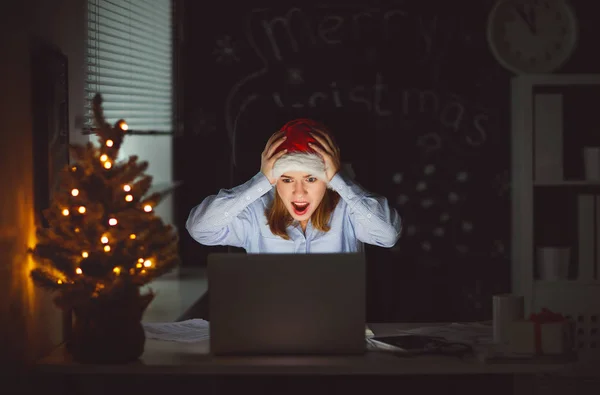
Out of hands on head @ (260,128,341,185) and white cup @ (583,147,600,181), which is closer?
hands on head @ (260,128,341,185)

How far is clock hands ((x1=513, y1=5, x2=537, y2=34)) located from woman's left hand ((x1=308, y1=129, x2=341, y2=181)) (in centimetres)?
143

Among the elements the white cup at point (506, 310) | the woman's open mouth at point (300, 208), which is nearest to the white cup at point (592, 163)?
the woman's open mouth at point (300, 208)

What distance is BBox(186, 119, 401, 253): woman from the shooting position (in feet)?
9.78

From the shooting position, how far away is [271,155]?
2982mm

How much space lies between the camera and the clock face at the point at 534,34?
4.00m

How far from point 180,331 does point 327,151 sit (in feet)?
2.60

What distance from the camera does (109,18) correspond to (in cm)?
351

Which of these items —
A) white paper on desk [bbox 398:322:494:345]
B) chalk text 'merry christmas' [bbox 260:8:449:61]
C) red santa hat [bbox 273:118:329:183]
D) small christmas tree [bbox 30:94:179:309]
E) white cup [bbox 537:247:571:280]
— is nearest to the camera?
small christmas tree [bbox 30:94:179:309]

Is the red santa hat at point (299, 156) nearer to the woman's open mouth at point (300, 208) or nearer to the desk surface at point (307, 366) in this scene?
the woman's open mouth at point (300, 208)

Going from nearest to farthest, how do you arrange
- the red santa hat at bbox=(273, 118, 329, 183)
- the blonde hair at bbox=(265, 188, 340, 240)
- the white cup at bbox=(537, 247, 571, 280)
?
the red santa hat at bbox=(273, 118, 329, 183) → the blonde hair at bbox=(265, 188, 340, 240) → the white cup at bbox=(537, 247, 571, 280)

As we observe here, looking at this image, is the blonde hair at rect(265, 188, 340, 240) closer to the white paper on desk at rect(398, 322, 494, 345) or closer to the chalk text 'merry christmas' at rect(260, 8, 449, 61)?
the white paper on desk at rect(398, 322, 494, 345)

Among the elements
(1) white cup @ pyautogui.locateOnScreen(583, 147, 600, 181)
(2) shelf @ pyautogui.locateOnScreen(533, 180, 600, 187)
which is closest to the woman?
(2) shelf @ pyautogui.locateOnScreen(533, 180, 600, 187)

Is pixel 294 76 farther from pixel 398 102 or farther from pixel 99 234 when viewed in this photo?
pixel 99 234

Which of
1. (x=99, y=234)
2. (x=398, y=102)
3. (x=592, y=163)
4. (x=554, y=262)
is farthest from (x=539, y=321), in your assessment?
(x=398, y=102)
